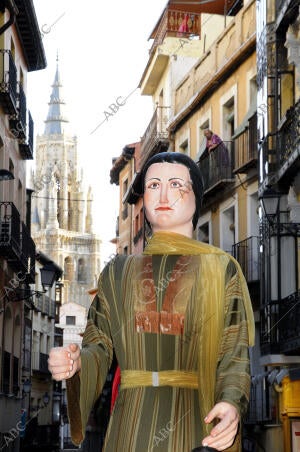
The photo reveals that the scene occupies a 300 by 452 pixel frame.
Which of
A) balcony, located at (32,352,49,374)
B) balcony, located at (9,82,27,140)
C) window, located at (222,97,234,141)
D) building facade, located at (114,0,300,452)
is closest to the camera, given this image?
building facade, located at (114,0,300,452)

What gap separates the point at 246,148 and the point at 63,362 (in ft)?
72.8

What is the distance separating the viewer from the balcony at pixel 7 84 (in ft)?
82.0

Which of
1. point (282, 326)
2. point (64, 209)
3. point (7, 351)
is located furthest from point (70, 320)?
point (282, 326)

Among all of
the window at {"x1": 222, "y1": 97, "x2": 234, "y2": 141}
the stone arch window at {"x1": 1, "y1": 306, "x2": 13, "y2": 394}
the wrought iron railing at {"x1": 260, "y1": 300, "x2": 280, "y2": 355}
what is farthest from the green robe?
the window at {"x1": 222, "y1": 97, "x2": 234, "y2": 141}

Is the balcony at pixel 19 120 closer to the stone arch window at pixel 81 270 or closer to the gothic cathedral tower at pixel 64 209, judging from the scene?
the gothic cathedral tower at pixel 64 209

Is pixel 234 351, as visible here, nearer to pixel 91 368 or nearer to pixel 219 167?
pixel 91 368

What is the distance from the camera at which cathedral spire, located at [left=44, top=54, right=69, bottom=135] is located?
142 m

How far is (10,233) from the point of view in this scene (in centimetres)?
2527

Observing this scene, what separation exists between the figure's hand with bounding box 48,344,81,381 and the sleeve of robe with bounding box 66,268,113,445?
0.42ft

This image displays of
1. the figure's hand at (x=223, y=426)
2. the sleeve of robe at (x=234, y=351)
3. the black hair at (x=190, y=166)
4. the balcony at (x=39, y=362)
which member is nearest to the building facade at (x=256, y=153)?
the black hair at (x=190, y=166)

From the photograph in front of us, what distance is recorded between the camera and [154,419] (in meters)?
5.04

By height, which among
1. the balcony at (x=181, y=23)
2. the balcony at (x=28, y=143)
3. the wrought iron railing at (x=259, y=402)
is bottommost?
the wrought iron railing at (x=259, y=402)

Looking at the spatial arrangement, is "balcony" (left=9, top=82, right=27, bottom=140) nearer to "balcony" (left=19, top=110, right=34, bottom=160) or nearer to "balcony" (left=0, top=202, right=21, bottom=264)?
"balcony" (left=19, top=110, right=34, bottom=160)

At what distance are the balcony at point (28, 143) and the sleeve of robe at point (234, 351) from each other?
82.0 ft
